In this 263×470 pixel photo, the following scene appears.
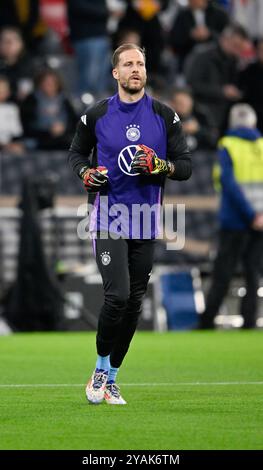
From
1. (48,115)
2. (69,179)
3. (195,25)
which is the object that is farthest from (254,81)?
(69,179)

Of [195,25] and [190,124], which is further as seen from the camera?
[195,25]

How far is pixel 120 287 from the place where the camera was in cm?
946

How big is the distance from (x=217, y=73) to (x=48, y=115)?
10.5 feet

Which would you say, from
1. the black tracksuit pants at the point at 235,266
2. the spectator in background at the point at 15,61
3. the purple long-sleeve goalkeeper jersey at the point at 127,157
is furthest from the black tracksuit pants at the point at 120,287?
the spectator in background at the point at 15,61

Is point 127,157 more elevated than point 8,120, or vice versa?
point 8,120

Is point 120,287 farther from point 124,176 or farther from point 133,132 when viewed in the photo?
point 133,132

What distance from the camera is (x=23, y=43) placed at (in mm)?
21609

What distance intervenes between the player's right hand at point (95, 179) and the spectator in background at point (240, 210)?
23.7 ft

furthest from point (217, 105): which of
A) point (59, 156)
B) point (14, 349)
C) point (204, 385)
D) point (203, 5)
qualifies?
point (204, 385)

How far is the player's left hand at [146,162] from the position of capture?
9.46 m

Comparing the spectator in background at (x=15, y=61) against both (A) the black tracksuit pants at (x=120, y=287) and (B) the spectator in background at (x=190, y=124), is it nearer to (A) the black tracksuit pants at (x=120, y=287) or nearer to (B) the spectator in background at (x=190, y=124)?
(B) the spectator in background at (x=190, y=124)

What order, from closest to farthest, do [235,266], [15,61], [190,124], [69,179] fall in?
[235,266] → [69,179] → [190,124] → [15,61]

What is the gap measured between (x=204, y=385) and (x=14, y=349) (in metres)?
4.22
